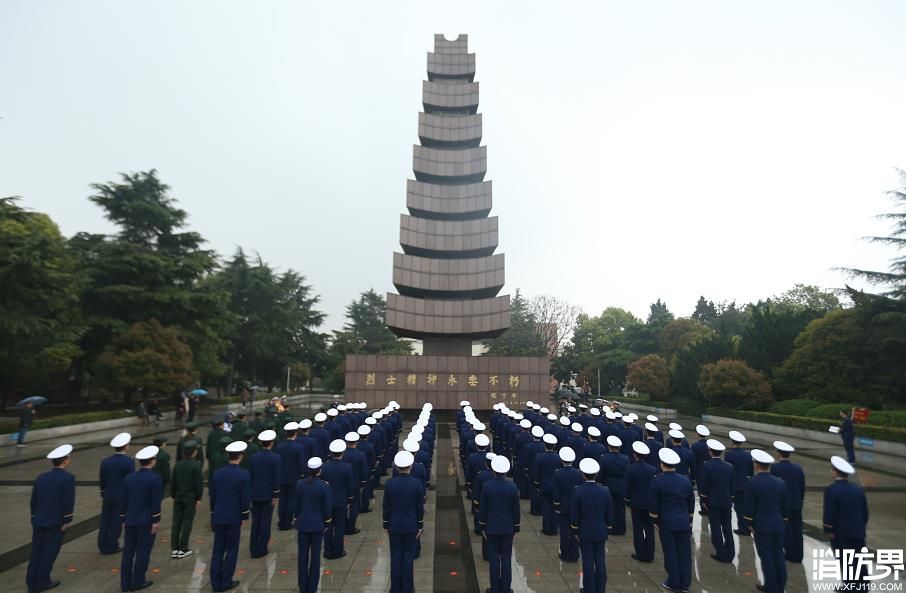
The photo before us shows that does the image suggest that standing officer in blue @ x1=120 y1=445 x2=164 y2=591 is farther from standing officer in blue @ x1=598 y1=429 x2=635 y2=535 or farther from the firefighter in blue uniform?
standing officer in blue @ x1=598 y1=429 x2=635 y2=535

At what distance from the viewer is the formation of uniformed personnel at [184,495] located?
22.0 feet

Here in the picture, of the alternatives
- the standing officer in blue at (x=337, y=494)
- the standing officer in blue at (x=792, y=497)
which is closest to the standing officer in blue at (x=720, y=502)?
the standing officer in blue at (x=792, y=497)

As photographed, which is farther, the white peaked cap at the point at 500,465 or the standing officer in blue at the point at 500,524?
the white peaked cap at the point at 500,465

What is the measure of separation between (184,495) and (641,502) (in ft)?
21.3

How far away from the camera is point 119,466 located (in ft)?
22.5

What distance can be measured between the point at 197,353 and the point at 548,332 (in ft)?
114

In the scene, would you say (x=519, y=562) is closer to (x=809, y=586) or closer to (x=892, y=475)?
(x=809, y=586)

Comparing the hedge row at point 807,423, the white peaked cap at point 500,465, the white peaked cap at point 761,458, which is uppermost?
the white peaked cap at point 761,458

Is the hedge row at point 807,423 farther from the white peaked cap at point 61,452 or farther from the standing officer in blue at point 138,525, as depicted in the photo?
the white peaked cap at point 61,452

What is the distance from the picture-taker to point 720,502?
6867 millimetres

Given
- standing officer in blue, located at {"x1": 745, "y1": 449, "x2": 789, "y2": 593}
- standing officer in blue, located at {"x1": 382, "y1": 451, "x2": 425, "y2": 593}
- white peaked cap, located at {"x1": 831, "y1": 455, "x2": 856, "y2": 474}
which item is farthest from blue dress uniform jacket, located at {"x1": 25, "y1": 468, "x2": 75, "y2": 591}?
white peaked cap, located at {"x1": 831, "y1": 455, "x2": 856, "y2": 474}

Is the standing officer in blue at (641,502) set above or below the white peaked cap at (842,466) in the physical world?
below

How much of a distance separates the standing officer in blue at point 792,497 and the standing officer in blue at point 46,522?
9277mm

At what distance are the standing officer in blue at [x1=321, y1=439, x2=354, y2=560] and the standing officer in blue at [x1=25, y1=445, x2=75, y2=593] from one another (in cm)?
300
